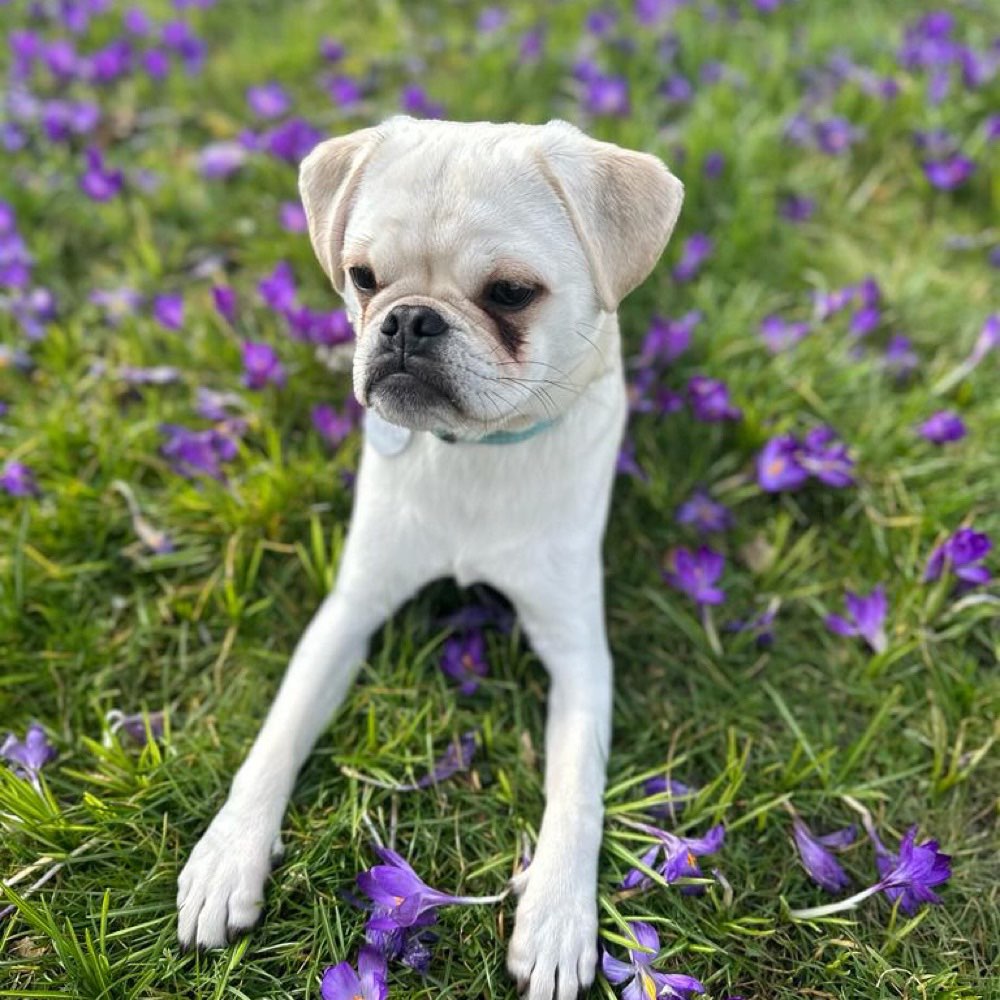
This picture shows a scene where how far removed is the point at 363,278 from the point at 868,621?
2036mm

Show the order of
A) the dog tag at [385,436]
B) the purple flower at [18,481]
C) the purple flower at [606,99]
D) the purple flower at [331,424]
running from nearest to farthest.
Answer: the dog tag at [385,436] → the purple flower at [18,481] → the purple flower at [331,424] → the purple flower at [606,99]

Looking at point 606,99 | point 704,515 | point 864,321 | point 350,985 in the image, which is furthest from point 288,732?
point 606,99

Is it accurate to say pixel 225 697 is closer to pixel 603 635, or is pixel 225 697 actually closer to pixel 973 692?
pixel 603 635

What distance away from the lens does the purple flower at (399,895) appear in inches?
91.4

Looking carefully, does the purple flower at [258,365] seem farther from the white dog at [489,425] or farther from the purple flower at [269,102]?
the purple flower at [269,102]

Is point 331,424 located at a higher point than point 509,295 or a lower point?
lower

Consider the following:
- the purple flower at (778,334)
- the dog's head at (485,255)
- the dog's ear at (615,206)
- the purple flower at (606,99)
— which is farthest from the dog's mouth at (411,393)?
the purple flower at (606,99)

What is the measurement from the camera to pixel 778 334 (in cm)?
392

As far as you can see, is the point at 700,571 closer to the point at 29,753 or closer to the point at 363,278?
the point at 363,278

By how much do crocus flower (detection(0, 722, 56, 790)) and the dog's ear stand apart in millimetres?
2077

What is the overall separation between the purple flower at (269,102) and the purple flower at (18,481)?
105 inches

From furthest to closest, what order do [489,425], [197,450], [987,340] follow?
[987,340]
[197,450]
[489,425]

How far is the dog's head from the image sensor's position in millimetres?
2229

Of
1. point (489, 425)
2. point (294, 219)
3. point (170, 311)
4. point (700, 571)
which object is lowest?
point (700, 571)
